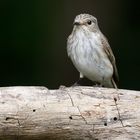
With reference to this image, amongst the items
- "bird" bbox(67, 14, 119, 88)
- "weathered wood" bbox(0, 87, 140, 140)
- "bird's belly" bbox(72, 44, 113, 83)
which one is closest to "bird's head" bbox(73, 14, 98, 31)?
"bird" bbox(67, 14, 119, 88)

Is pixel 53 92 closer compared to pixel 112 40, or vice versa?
pixel 53 92

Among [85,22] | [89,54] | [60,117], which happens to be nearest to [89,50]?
[89,54]

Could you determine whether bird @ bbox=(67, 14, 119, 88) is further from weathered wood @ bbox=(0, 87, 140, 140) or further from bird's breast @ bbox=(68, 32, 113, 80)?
weathered wood @ bbox=(0, 87, 140, 140)

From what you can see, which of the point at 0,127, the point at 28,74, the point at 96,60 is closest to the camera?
the point at 0,127

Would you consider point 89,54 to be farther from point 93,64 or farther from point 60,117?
point 60,117

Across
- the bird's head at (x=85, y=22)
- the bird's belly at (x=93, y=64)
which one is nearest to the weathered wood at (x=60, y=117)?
the bird's belly at (x=93, y=64)

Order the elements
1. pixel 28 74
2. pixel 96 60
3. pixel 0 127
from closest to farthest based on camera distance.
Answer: pixel 0 127
pixel 96 60
pixel 28 74

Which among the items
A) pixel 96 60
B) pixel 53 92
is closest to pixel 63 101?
pixel 53 92

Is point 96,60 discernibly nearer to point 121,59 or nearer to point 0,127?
point 0,127

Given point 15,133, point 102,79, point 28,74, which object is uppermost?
point 28,74
